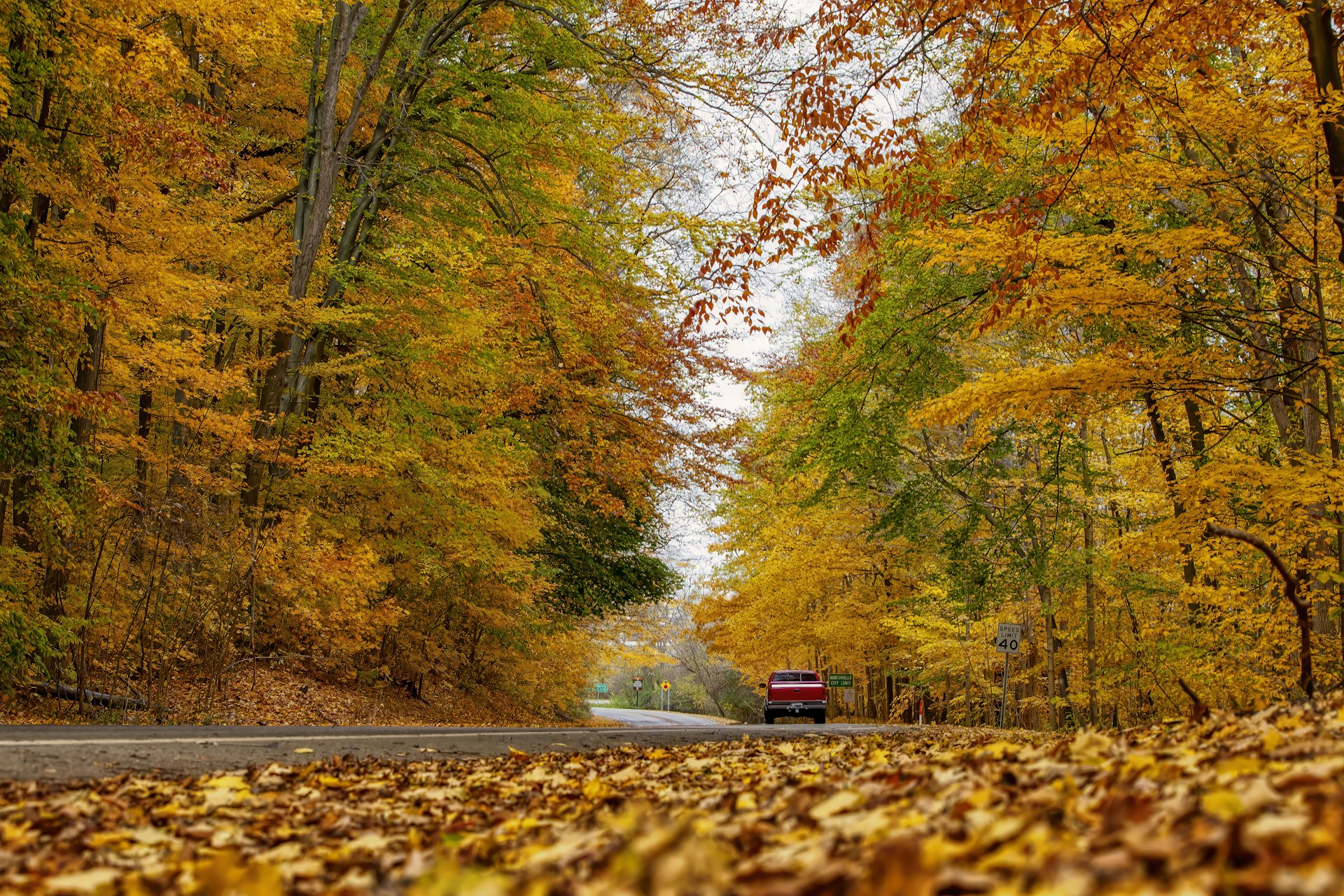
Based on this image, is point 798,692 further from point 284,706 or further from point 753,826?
point 753,826

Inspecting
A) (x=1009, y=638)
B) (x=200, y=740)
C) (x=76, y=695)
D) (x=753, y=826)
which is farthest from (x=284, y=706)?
(x=753, y=826)

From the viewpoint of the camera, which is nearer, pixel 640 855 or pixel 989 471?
pixel 640 855

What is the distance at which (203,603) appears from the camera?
11.0 m

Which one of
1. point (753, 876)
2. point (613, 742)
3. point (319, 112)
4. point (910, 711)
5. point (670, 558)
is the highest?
point (319, 112)

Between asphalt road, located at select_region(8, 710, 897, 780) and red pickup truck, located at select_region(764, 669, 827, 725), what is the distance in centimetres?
1851

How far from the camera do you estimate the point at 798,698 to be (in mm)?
25469

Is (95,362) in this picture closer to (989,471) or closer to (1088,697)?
(989,471)

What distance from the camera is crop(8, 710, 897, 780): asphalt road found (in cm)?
408

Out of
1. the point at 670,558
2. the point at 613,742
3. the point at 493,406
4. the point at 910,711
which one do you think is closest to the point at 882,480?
the point at 493,406

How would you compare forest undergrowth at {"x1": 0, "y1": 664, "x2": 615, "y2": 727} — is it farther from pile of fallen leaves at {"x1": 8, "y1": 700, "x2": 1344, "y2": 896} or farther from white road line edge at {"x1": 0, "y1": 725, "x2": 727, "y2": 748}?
pile of fallen leaves at {"x1": 8, "y1": 700, "x2": 1344, "y2": 896}

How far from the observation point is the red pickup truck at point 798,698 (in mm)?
25391

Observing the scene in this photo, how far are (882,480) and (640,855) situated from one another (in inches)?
502

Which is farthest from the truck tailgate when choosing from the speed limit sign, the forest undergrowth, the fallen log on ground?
the fallen log on ground

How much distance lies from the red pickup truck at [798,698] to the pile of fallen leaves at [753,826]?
71.9ft
